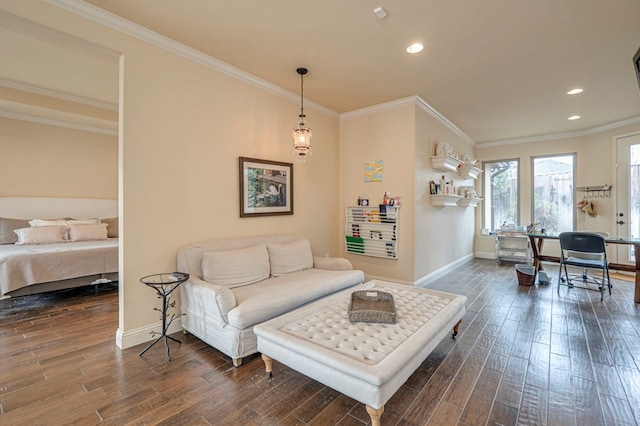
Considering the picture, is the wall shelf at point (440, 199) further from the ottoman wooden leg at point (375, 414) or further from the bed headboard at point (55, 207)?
the bed headboard at point (55, 207)

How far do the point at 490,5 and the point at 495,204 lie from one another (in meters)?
5.75

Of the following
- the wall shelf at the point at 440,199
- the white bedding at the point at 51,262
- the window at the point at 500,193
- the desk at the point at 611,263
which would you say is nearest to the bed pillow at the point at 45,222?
the white bedding at the point at 51,262

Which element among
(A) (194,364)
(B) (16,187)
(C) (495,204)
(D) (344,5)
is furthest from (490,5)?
(B) (16,187)

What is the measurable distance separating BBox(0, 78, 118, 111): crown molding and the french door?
876 cm

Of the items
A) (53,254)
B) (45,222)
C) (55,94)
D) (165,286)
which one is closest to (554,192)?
(165,286)

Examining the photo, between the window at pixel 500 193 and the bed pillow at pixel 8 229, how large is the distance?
910 centimetres

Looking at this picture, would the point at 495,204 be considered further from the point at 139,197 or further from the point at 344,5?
the point at 139,197

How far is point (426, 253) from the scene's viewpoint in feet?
15.1

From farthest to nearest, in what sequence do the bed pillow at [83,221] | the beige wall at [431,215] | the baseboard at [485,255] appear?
the baseboard at [485,255], the bed pillow at [83,221], the beige wall at [431,215]

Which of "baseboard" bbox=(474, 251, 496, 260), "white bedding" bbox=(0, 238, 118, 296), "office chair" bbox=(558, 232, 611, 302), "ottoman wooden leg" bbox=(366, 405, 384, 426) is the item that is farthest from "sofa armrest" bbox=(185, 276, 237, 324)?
"baseboard" bbox=(474, 251, 496, 260)

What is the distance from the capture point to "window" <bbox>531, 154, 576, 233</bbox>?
20.1ft

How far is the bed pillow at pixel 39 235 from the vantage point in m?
4.30

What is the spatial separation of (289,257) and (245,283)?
0.69 m

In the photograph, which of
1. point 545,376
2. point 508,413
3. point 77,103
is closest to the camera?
point 508,413
